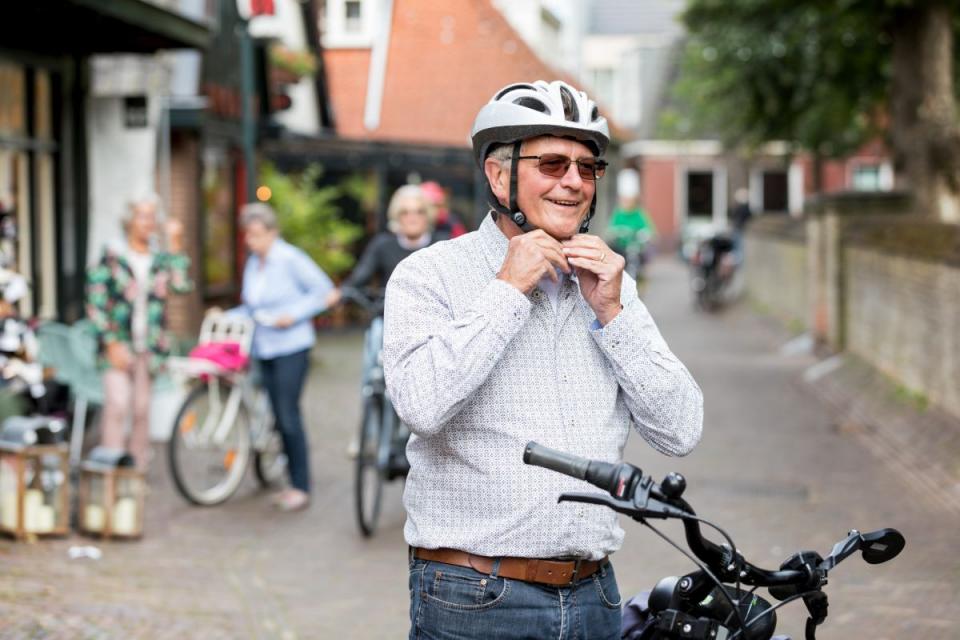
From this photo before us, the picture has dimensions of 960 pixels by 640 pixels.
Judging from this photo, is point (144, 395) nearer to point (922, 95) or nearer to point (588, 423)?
point (588, 423)

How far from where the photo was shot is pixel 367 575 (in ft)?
23.1

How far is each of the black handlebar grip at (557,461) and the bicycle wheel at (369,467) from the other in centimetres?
529

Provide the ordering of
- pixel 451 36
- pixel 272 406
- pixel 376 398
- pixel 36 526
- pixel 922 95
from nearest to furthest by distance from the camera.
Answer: pixel 36 526 → pixel 376 398 → pixel 272 406 → pixel 922 95 → pixel 451 36

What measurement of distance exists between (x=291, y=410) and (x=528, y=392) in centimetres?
593

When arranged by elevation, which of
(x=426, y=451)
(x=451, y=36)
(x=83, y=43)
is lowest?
(x=426, y=451)

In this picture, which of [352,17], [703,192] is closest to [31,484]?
[352,17]

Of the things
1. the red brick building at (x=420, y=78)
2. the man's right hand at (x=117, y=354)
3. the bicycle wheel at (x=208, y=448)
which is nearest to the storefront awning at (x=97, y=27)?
the man's right hand at (x=117, y=354)

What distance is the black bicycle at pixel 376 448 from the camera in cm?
786

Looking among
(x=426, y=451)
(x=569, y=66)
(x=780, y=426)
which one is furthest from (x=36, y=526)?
(x=569, y=66)

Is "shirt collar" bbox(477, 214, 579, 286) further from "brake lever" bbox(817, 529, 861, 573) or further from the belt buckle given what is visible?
"brake lever" bbox(817, 529, 861, 573)

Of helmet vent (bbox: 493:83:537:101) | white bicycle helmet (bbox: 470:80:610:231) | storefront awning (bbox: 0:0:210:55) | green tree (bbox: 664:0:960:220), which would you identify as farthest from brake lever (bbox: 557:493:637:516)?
green tree (bbox: 664:0:960:220)

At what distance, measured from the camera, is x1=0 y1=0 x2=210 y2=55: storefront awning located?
10.3 metres

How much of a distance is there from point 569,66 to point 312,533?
104ft

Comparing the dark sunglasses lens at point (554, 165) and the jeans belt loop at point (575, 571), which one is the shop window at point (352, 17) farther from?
the jeans belt loop at point (575, 571)
